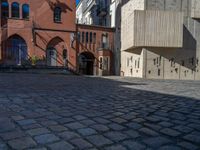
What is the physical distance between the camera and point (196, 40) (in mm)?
23938

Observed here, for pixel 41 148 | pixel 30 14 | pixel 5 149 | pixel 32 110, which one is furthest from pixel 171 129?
pixel 30 14

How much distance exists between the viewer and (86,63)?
31.7m

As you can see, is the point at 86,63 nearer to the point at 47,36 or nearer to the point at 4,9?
the point at 47,36

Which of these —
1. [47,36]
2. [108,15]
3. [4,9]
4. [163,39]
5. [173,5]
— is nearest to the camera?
[163,39]

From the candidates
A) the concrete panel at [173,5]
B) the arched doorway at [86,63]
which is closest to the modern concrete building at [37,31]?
the arched doorway at [86,63]

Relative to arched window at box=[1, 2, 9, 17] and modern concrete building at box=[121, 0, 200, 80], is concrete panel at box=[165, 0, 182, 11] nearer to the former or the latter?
modern concrete building at box=[121, 0, 200, 80]

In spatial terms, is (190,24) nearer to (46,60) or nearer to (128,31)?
(128,31)

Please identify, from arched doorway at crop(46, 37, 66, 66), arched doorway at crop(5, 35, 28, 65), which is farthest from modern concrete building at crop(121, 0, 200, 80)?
arched doorway at crop(5, 35, 28, 65)

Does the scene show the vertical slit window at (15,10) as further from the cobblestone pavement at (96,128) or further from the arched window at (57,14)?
the cobblestone pavement at (96,128)

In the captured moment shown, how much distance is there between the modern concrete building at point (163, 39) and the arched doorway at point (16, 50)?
41.4 ft

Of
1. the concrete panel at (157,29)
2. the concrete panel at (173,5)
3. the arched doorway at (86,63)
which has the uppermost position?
the concrete panel at (173,5)

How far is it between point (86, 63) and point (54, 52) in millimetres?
5420

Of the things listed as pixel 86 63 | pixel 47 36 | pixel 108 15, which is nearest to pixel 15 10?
pixel 47 36

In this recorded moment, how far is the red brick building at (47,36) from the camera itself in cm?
2667
